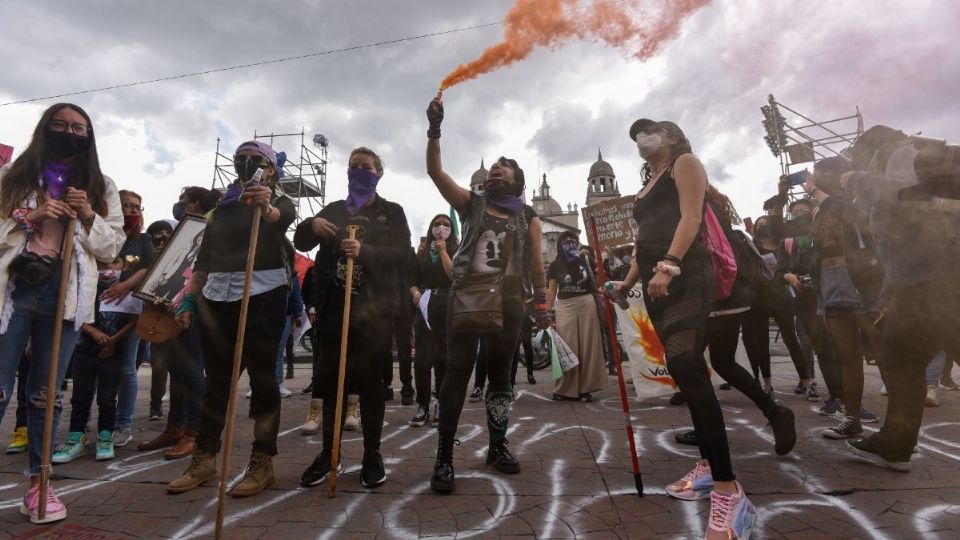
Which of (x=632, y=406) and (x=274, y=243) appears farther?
(x=632, y=406)

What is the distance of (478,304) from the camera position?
307cm

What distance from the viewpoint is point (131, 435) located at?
4469 mm

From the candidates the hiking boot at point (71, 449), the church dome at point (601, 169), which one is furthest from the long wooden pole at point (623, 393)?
the church dome at point (601, 169)

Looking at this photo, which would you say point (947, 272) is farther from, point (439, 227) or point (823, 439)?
point (439, 227)

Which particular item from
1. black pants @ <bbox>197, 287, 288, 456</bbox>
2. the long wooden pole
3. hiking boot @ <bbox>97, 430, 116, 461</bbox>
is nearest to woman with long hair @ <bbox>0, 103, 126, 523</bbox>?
black pants @ <bbox>197, 287, 288, 456</bbox>

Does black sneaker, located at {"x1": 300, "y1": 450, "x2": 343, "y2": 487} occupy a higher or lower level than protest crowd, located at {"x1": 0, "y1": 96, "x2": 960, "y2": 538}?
lower

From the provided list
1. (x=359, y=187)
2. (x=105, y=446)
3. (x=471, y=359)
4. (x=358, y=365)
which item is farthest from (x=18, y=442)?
(x=471, y=359)

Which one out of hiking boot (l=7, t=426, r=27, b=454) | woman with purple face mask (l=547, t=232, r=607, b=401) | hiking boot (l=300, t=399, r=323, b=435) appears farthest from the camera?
woman with purple face mask (l=547, t=232, r=607, b=401)

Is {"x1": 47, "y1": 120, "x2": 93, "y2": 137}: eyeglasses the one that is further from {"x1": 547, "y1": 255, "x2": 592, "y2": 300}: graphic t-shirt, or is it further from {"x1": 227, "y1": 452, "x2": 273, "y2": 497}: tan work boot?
{"x1": 547, "y1": 255, "x2": 592, "y2": 300}: graphic t-shirt

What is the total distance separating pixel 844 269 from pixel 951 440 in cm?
136

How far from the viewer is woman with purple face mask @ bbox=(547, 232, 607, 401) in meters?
6.02

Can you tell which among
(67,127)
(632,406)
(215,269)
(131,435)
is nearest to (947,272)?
(632,406)

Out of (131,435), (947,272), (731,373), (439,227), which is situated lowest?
(131,435)

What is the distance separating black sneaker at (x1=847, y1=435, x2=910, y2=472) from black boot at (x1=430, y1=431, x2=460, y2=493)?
2.37 metres
